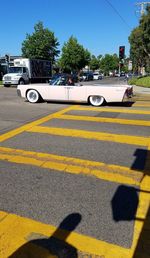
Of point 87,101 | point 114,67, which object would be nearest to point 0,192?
point 87,101

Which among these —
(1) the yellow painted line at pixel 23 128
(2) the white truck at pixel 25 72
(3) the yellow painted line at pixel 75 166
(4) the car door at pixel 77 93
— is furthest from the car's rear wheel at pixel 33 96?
(2) the white truck at pixel 25 72

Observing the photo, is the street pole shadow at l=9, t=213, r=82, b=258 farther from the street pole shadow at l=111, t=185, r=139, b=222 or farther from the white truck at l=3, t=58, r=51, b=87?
the white truck at l=3, t=58, r=51, b=87

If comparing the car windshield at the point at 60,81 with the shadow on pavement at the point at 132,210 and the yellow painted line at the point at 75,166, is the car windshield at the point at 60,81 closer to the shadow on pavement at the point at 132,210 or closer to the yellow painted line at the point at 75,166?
the yellow painted line at the point at 75,166

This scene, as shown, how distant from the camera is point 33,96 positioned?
1379 cm

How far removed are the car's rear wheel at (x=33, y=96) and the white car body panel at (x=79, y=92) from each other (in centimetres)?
18

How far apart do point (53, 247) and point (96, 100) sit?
10207 millimetres

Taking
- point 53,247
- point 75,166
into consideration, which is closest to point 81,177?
point 75,166

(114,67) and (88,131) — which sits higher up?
(114,67)

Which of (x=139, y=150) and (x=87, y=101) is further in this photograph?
(x=87, y=101)

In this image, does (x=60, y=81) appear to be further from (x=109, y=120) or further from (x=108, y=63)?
(x=108, y=63)

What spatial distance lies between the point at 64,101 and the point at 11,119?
15.5ft

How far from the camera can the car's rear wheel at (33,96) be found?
13659 mm

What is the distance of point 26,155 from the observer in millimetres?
5723

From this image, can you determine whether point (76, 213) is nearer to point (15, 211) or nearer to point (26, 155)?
point (15, 211)
